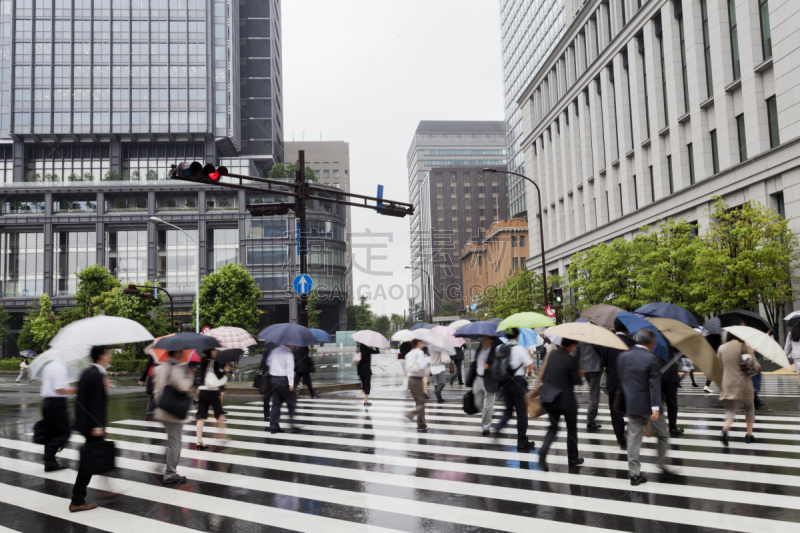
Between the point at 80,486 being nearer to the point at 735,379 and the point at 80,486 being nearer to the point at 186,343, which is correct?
the point at 186,343

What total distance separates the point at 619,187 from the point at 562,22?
33573 millimetres

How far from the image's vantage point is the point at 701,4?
1176 inches

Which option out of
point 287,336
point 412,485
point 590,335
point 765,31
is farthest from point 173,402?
point 765,31

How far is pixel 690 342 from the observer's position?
7.35 metres

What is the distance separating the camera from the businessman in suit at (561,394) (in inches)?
296

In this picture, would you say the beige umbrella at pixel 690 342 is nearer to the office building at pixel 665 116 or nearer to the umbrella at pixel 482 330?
the umbrella at pixel 482 330

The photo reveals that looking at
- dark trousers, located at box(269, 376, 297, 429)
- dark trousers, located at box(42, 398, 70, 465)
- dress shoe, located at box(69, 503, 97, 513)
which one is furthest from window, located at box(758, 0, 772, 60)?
dress shoe, located at box(69, 503, 97, 513)

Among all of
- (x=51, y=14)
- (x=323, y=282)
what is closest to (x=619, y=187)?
(x=323, y=282)

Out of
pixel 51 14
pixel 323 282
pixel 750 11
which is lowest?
pixel 323 282

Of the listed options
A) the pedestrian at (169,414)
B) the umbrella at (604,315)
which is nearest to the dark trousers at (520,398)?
the umbrella at (604,315)

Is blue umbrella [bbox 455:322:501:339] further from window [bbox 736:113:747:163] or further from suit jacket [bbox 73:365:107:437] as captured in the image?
window [bbox 736:113:747:163]

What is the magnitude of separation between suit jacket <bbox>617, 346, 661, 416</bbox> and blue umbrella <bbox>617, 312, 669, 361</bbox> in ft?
5.10

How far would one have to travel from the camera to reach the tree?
46188mm

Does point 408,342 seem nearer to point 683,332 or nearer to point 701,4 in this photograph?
point 683,332
